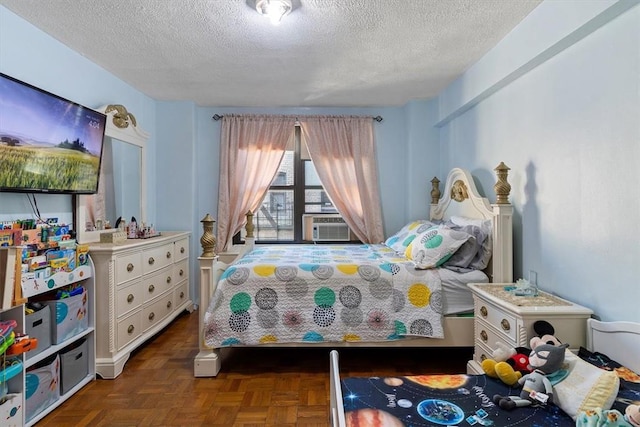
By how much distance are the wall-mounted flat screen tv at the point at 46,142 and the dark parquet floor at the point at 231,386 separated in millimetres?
1357

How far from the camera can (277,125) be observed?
402cm

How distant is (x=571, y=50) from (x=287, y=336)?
2436 mm

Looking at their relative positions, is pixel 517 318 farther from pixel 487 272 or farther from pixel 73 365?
pixel 73 365

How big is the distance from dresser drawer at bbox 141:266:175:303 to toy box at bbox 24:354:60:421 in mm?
826

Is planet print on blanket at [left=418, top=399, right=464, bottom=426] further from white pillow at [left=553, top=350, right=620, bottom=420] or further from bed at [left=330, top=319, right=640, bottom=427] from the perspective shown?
white pillow at [left=553, top=350, right=620, bottom=420]

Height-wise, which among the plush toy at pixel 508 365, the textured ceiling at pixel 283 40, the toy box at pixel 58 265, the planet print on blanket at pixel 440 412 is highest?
the textured ceiling at pixel 283 40

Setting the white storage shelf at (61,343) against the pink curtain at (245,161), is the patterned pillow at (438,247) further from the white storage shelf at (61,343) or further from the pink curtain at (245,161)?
the white storage shelf at (61,343)

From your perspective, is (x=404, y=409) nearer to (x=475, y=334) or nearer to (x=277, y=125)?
(x=475, y=334)

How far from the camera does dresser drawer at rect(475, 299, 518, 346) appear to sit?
Result: 1779 millimetres

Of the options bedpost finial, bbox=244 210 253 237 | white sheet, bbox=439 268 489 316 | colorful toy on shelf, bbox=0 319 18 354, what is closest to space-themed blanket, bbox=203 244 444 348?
white sheet, bbox=439 268 489 316

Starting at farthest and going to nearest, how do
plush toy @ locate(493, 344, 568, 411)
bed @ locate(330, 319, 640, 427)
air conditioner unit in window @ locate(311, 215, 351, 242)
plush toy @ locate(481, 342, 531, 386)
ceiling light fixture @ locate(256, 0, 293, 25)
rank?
1. air conditioner unit in window @ locate(311, 215, 351, 242)
2. ceiling light fixture @ locate(256, 0, 293, 25)
3. plush toy @ locate(481, 342, 531, 386)
4. plush toy @ locate(493, 344, 568, 411)
5. bed @ locate(330, 319, 640, 427)

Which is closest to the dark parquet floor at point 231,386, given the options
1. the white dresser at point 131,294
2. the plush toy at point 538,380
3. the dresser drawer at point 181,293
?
the white dresser at point 131,294

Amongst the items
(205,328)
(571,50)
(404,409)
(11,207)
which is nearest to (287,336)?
(205,328)

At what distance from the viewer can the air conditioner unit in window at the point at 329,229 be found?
418 centimetres
